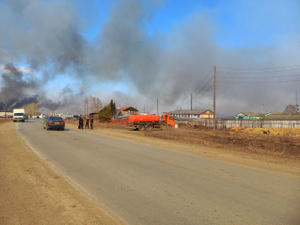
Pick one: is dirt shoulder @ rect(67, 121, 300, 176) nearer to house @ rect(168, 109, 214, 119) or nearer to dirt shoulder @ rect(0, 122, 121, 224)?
dirt shoulder @ rect(0, 122, 121, 224)

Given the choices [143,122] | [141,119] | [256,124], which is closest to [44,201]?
[141,119]

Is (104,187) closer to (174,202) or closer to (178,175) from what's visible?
(174,202)

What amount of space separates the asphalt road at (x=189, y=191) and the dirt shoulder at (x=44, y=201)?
326 mm

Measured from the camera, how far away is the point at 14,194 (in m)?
4.91

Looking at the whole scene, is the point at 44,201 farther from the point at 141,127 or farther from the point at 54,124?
the point at 141,127

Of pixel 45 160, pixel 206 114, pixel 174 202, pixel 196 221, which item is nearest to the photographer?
pixel 196 221

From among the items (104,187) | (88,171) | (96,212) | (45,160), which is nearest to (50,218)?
(96,212)

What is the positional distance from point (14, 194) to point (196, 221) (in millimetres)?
3973

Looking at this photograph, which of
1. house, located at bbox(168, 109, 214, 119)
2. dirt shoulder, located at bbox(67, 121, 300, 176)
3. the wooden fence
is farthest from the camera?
house, located at bbox(168, 109, 214, 119)

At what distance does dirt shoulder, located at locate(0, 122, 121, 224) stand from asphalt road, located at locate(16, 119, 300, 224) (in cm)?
33

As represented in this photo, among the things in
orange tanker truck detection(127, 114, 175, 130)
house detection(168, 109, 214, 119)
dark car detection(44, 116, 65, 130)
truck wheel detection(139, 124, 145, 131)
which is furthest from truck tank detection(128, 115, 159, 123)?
house detection(168, 109, 214, 119)

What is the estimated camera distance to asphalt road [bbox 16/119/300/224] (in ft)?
12.7

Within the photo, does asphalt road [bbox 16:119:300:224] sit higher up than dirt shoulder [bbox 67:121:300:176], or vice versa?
asphalt road [bbox 16:119:300:224]

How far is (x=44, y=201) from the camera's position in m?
4.52
